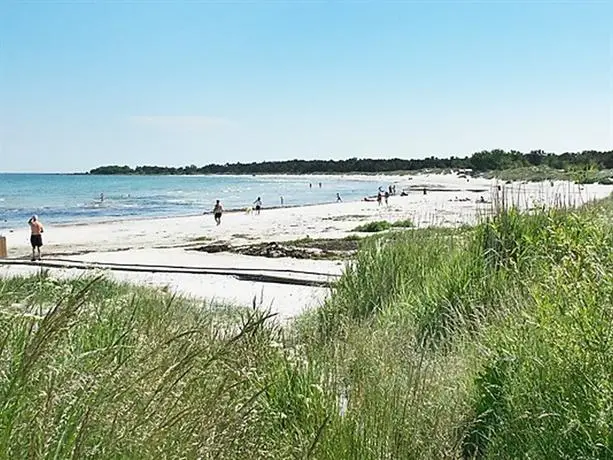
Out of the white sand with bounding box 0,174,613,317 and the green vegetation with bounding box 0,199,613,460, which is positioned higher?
the green vegetation with bounding box 0,199,613,460

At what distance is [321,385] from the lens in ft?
12.2

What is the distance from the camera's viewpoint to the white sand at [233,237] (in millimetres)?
10969

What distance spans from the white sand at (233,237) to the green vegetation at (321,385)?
3.68 m

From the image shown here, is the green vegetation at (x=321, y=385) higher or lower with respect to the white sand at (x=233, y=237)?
higher

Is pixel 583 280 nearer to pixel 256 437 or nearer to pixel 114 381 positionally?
pixel 256 437

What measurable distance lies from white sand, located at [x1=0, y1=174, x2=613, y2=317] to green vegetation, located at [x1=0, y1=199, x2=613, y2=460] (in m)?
3.68

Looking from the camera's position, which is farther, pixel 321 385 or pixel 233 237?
pixel 233 237

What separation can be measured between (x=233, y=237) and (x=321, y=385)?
27389 mm

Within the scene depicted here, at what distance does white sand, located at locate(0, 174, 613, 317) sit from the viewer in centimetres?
1097

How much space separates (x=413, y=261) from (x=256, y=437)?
5074 mm

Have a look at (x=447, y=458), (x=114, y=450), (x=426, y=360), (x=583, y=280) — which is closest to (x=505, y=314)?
(x=426, y=360)

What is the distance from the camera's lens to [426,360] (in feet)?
15.1

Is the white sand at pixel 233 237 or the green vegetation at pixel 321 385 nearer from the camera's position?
the green vegetation at pixel 321 385

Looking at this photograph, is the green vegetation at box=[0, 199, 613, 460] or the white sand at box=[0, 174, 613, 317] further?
the white sand at box=[0, 174, 613, 317]
